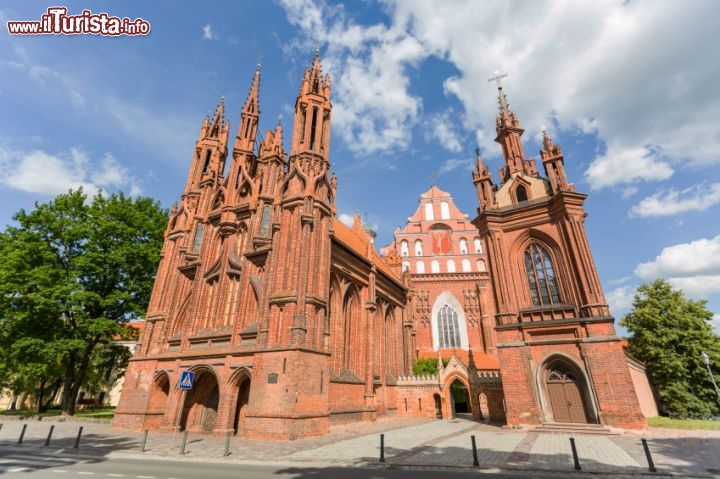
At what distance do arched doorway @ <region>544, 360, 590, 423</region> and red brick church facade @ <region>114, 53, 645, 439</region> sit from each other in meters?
0.06

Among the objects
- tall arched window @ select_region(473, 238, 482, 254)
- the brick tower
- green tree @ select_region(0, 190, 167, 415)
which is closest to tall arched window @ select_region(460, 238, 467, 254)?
tall arched window @ select_region(473, 238, 482, 254)

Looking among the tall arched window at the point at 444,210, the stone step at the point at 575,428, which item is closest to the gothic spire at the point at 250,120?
the tall arched window at the point at 444,210

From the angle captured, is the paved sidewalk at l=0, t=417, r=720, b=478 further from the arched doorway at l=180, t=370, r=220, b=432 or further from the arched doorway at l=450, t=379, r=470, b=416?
the arched doorway at l=450, t=379, r=470, b=416

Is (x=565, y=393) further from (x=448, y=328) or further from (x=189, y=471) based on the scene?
(x=448, y=328)

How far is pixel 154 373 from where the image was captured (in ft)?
66.1

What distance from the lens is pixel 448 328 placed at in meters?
35.8

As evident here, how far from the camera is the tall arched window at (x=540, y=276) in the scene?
19.8 meters

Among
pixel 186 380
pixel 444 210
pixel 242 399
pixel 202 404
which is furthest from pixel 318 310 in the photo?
pixel 444 210

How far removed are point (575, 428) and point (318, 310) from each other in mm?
13669

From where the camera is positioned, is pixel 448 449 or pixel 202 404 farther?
pixel 202 404

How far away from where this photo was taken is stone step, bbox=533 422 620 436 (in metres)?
15.2

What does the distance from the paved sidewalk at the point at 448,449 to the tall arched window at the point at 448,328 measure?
61.7 feet

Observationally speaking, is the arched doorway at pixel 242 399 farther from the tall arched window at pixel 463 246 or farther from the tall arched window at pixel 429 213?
the tall arched window at pixel 429 213

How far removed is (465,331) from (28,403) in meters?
59.3
